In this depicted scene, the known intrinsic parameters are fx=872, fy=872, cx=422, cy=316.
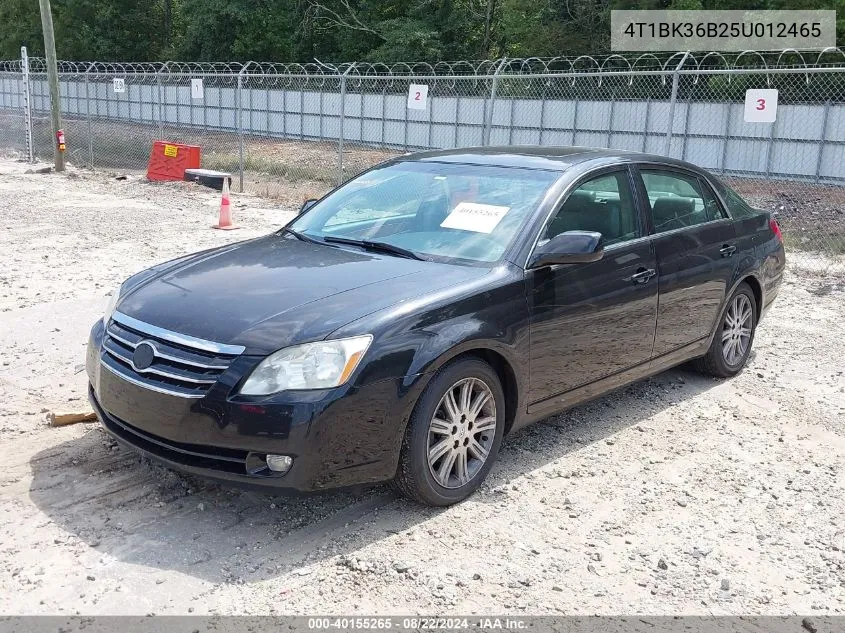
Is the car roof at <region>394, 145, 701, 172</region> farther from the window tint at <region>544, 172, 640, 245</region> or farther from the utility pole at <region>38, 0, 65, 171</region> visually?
the utility pole at <region>38, 0, 65, 171</region>

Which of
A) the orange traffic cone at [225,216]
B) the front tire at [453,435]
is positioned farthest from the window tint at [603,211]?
the orange traffic cone at [225,216]

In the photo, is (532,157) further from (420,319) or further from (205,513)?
(205,513)

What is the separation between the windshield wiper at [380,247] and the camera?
4644 millimetres

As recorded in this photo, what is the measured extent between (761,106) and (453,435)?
9885 millimetres

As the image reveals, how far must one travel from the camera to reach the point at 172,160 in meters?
19.3

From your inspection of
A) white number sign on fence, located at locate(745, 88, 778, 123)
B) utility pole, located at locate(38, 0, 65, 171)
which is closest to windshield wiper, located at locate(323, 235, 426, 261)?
white number sign on fence, located at locate(745, 88, 778, 123)

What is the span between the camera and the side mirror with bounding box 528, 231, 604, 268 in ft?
14.7

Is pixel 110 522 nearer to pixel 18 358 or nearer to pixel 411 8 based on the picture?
pixel 18 358

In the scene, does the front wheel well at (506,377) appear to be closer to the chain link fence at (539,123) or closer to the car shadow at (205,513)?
the car shadow at (205,513)

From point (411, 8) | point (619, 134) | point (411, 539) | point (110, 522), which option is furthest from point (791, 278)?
point (411, 8)

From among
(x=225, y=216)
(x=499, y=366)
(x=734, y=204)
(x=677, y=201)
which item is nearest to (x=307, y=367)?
(x=499, y=366)

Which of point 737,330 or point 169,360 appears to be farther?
point 737,330

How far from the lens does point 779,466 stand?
4.93 metres

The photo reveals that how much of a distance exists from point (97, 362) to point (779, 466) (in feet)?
12.2
